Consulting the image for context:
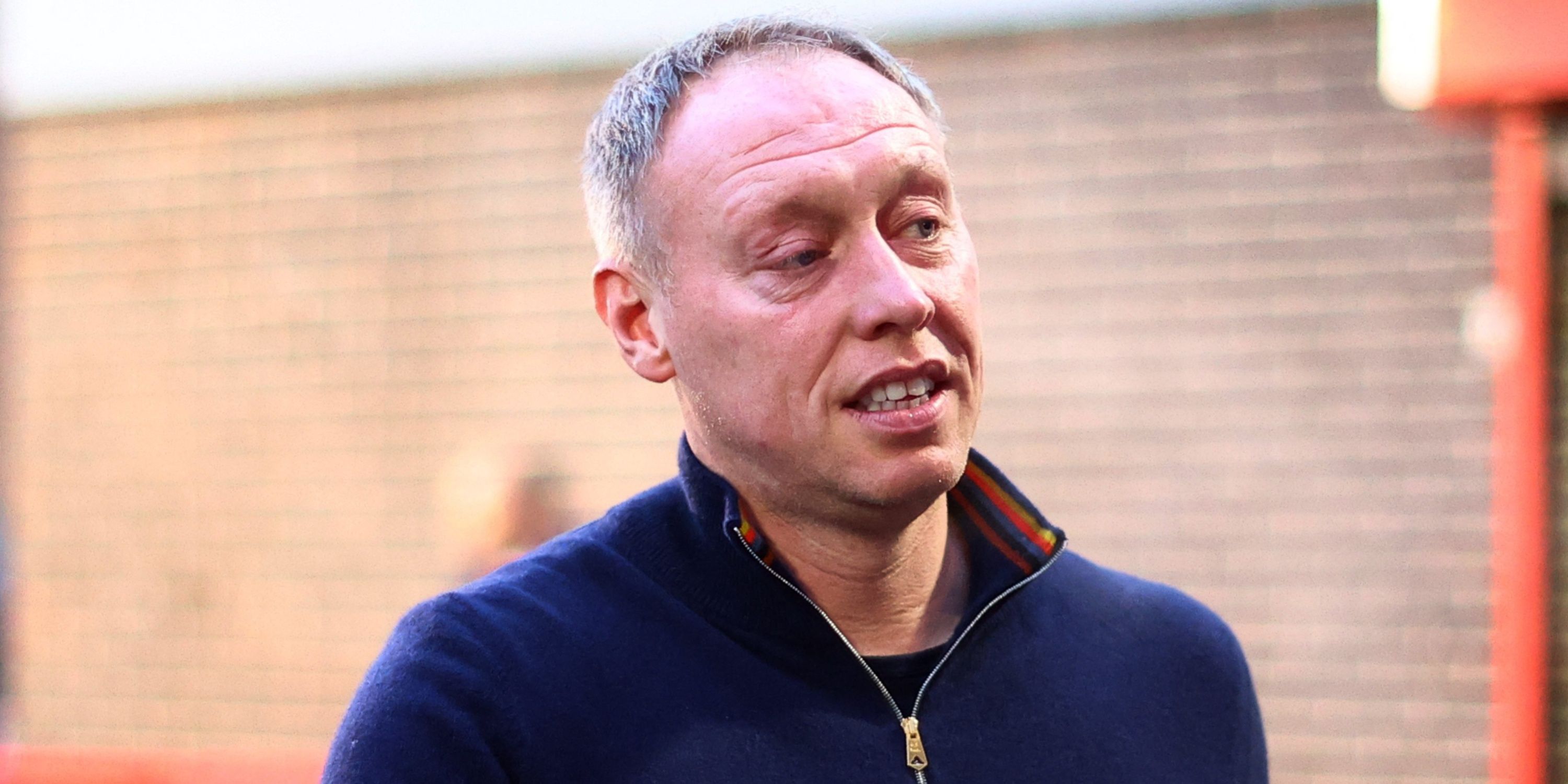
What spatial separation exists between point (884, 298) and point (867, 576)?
35 cm

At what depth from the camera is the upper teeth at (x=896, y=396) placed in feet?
5.78

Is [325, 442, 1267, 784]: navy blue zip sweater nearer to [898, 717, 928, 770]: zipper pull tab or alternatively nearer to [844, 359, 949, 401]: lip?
[898, 717, 928, 770]: zipper pull tab

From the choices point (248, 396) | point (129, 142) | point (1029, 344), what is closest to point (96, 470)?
point (248, 396)

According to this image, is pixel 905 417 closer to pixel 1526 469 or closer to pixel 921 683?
pixel 921 683

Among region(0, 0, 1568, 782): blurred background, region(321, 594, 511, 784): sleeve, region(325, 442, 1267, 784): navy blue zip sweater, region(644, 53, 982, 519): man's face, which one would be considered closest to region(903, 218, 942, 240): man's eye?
region(644, 53, 982, 519): man's face

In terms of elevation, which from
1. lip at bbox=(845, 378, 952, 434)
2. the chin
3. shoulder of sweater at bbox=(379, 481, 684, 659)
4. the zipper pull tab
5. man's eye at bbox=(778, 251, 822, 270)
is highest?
man's eye at bbox=(778, 251, 822, 270)

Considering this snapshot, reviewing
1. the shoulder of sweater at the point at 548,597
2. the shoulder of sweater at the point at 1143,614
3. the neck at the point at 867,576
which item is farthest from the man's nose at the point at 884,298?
the shoulder of sweater at the point at 1143,614

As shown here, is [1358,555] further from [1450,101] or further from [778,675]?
[778,675]

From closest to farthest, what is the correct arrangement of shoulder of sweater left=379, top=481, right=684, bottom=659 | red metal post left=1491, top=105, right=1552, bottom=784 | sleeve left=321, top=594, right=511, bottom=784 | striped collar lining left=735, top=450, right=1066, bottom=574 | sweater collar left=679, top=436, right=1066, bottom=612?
sleeve left=321, top=594, right=511, bottom=784, shoulder of sweater left=379, top=481, right=684, bottom=659, sweater collar left=679, top=436, right=1066, bottom=612, striped collar lining left=735, top=450, right=1066, bottom=574, red metal post left=1491, top=105, right=1552, bottom=784

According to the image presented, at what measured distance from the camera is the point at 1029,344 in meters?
5.78

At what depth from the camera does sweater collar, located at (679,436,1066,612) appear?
184cm

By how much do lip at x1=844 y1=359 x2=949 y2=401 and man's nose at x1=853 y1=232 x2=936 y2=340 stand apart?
4cm

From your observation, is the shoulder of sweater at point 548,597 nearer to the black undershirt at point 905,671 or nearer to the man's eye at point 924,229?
the black undershirt at point 905,671

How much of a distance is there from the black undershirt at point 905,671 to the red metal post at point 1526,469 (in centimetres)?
385
